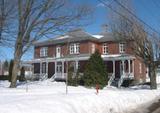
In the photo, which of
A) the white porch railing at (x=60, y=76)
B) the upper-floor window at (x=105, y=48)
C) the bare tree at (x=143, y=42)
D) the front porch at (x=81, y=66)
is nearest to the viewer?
the bare tree at (x=143, y=42)

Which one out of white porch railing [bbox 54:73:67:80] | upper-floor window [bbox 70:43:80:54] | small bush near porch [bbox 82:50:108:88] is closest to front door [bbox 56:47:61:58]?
upper-floor window [bbox 70:43:80:54]

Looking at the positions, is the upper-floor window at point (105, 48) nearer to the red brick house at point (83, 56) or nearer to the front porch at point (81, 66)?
the red brick house at point (83, 56)

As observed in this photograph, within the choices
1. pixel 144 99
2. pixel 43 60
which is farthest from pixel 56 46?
pixel 144 99

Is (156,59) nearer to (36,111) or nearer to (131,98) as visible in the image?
(131,98)

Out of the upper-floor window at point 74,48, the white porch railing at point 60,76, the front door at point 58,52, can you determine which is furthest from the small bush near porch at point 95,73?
the front door at point 58,52

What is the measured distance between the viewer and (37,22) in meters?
28.7

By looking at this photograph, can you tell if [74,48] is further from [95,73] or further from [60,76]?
[95,73]

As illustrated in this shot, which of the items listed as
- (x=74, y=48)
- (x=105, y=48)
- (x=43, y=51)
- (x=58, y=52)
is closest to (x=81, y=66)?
(x=74, y=48)

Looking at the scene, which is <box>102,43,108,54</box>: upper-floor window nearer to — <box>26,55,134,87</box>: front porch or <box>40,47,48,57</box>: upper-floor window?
<box>26,55,134,87</box>: front porch

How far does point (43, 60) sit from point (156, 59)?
82.5ft

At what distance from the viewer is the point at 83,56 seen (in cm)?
→ 4819

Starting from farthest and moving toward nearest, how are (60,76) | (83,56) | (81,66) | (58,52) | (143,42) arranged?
(58,52) → (81,66) → (60,76) → (83,56) → (143,42)

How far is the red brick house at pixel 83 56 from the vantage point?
45.7m

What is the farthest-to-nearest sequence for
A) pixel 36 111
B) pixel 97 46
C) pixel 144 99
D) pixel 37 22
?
pixel 97 46 < pixel 37 22 < pixel 144 99 < pixel 36 111
